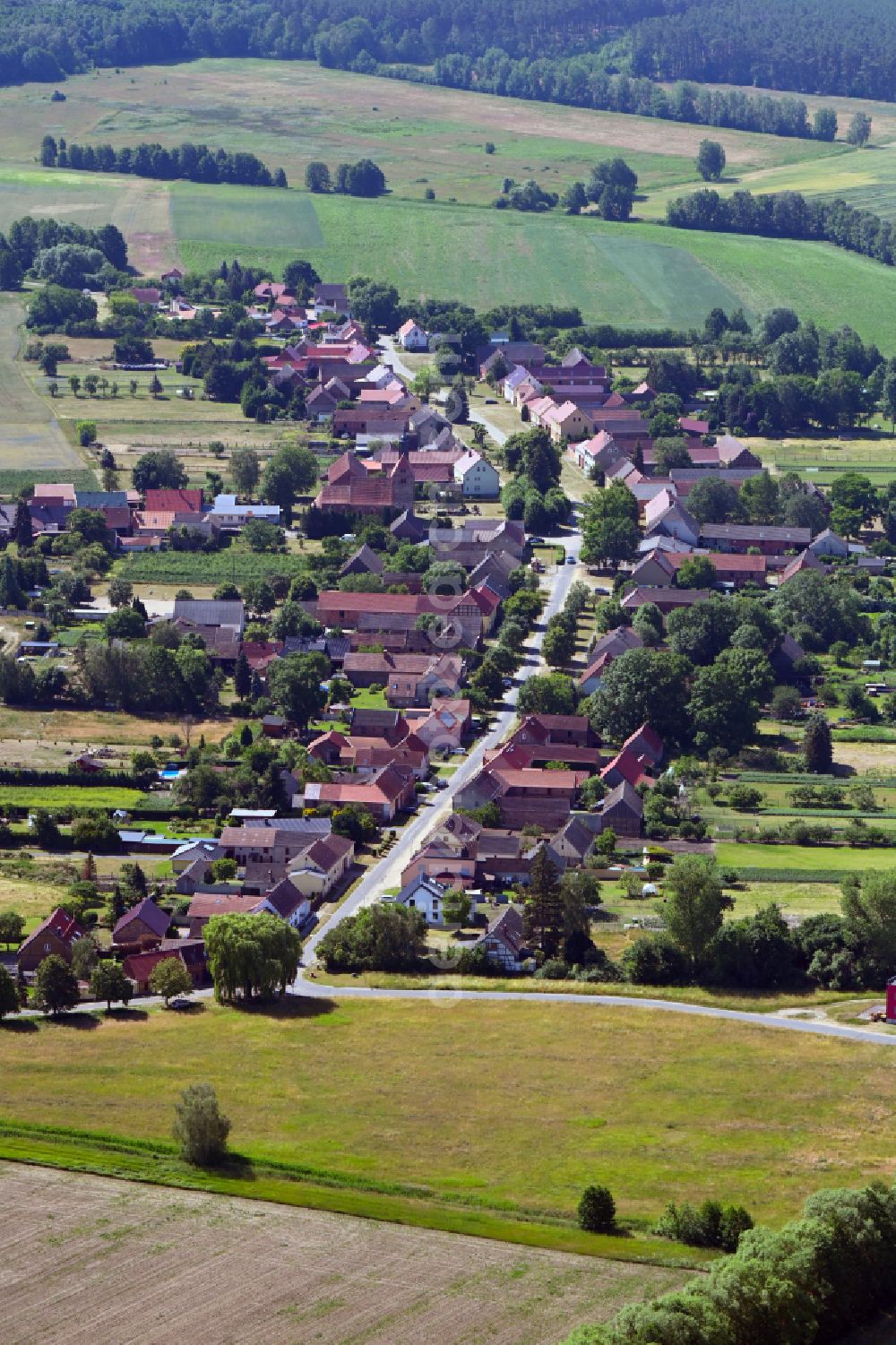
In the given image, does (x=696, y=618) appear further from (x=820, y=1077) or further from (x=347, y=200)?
(x=347, y=200)

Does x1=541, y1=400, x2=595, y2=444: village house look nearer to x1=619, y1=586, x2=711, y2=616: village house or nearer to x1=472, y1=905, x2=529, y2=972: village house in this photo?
x1=619, y1=586, x2=711, y2=616: village house

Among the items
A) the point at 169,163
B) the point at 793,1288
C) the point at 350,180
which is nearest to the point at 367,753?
the point at 793,1288

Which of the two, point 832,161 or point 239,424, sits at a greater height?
point 832,161

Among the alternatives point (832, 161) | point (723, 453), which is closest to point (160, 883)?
point (723, 453)

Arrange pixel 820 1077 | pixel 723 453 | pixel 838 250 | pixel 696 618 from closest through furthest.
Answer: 1. pixel 820 1077
2. pixel 696 618
3. pixel 723 453
4. pixel 838 250

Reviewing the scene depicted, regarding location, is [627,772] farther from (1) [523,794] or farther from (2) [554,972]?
(2) [554,972]

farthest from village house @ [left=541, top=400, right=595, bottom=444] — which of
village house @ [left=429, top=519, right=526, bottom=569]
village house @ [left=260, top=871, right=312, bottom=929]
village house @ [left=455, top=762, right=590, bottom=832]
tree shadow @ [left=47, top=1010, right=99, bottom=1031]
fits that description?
tree shadow @ [left=47, top=1010, right=99, bottom=1031]
